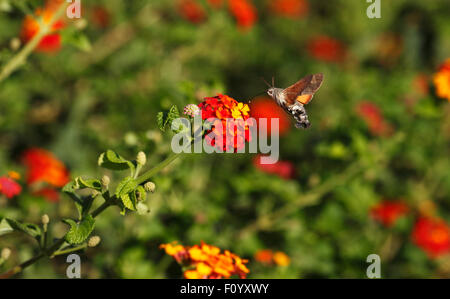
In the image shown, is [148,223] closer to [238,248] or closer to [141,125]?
[238,248]

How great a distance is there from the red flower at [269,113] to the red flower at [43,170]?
5.12 ft

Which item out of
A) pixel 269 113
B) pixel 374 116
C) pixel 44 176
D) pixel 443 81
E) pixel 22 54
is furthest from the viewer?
pixel 269 113

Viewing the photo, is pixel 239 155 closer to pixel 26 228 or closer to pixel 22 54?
pixel 22 54

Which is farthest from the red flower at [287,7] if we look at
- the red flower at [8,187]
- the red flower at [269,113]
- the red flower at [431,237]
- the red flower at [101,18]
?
the red flower at [8,187]

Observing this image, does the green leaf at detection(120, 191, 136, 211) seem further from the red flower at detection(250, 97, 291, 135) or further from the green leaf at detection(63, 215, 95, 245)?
the red flower at detection(250, 97, 291, 135)

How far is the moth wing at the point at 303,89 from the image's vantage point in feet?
4.77

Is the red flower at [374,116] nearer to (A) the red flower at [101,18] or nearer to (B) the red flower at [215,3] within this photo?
(B) the red flower at [215,3]

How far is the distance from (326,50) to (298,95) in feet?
10.8

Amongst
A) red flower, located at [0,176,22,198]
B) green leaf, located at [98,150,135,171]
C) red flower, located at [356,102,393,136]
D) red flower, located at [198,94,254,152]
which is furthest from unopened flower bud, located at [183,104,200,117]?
red flower, located at [356,102,393,136]

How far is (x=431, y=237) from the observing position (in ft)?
9.55

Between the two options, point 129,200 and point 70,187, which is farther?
point 70,187

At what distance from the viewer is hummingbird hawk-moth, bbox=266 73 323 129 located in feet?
4.78

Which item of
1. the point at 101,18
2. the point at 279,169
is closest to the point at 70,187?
the point at 279,169
